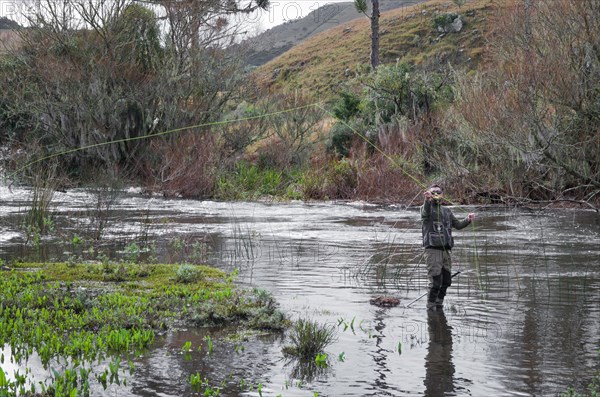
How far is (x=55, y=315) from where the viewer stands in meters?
9.39

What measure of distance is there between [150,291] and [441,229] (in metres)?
3.87

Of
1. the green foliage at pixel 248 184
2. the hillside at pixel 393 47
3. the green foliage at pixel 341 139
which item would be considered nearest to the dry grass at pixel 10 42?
the green foliage at pixel 248 184

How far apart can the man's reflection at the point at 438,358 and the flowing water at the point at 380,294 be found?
2 centimetres

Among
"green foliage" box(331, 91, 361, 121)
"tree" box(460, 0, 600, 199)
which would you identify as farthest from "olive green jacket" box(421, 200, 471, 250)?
"green foliage" box(331, 91, 361, 121)

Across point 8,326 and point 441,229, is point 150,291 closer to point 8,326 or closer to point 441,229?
point 8,326

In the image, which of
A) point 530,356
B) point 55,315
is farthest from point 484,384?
point 55,315

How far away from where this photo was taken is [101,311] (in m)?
9.55

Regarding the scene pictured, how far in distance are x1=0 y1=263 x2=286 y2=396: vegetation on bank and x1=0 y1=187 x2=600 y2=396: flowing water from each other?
0.30 metres

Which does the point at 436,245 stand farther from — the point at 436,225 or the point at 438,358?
the point at 438,358

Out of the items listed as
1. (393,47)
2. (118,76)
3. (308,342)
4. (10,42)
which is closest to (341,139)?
(118,76)

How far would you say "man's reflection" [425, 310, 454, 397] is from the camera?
287 inches

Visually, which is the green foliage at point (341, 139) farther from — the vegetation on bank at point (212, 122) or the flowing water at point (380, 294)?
the flowing water at point (380, 294)

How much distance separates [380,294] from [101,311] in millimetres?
4005

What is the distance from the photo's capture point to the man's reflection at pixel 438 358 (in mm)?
7297
